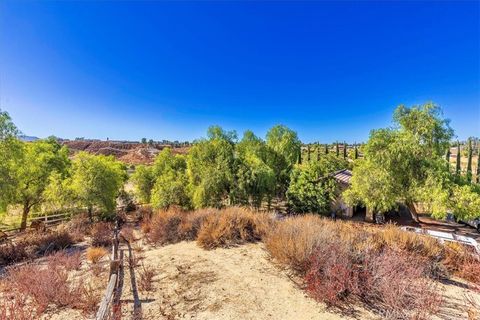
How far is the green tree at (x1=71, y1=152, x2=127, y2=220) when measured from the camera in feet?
45.6

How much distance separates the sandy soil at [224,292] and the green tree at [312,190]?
32.2 feet

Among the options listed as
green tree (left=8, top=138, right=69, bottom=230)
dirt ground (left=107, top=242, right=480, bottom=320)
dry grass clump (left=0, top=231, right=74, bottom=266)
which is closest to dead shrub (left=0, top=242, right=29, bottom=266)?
dry grass clump (left=0, top=231, right=74, bottom=266)

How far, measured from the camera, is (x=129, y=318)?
4.48 m

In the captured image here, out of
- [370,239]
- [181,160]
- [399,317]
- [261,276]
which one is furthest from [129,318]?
[181,160]

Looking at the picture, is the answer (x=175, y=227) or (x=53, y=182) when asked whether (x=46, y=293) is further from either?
(x=53, y=182)

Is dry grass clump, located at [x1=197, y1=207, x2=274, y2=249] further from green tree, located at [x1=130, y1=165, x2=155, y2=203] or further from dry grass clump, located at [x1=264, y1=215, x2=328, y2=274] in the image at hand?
green tree, located at [x1=130, y1=165, x2=155, y2=203]

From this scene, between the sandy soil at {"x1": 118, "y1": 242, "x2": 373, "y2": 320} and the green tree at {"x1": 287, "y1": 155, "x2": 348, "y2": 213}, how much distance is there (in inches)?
387

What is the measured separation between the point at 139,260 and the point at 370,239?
23.7 feet

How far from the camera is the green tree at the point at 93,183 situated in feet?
45.6

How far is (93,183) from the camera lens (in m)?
14.1

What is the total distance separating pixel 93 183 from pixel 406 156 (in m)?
17.6

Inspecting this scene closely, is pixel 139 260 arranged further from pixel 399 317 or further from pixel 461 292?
pixel 461 292

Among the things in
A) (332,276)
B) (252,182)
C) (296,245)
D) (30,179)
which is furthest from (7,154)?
(332,276)

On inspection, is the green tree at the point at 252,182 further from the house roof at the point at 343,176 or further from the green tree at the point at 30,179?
the green tree at the point at 30,179
